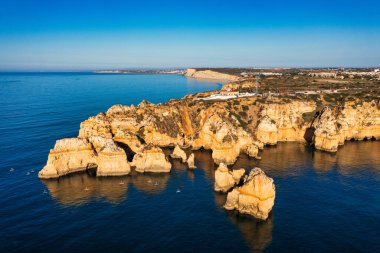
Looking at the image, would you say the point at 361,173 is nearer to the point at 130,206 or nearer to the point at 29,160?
the point at 130,206

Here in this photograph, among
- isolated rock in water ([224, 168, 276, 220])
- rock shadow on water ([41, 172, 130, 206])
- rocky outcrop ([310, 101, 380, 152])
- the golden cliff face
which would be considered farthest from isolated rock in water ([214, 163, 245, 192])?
rocky outcrop ([310, 101, 380, 152])

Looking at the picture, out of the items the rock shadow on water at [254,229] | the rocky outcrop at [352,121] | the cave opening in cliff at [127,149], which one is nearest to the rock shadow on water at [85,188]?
the cave opening in cliff at [127,149]

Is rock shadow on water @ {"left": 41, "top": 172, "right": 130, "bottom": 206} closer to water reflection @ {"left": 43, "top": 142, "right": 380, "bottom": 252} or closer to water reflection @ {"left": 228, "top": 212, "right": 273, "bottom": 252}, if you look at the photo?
water reflection @ {"left": 43, "top": 142, "right": 380, "bottom": 252}

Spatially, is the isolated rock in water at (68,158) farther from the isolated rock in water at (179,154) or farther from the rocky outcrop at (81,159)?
the isolated rock in water at (179,154)

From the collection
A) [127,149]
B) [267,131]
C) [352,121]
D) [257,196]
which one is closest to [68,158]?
[127,149]

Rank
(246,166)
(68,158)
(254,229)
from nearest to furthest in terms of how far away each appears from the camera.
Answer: (254,229), (68,158), (246,166)

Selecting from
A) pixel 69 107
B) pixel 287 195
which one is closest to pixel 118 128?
pixel 287 195

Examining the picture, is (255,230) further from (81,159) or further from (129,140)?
(129,140)
